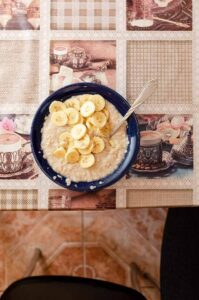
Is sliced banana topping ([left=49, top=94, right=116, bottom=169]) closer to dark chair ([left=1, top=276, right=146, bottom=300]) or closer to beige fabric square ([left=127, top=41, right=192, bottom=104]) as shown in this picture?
beige fabric square ([left=127, top=41, right=192, bottom=104])

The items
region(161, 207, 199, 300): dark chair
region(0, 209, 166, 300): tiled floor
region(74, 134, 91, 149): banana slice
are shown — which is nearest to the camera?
region(74, 134, 91, 149): banana slice

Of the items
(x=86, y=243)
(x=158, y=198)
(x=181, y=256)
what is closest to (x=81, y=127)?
(x=158, y=198)

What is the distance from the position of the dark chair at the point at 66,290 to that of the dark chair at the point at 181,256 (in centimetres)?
9

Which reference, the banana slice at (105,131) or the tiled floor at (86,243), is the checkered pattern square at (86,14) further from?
the tiled floor at (86,243)

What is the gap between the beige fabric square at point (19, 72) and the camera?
37.6 inches

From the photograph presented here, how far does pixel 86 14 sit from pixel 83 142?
1.09 ft

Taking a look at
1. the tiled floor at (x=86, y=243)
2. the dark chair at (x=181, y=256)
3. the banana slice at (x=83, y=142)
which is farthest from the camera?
the tiled floor at (x=86, y=243)

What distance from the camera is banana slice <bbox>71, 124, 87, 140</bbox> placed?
0.90 metres

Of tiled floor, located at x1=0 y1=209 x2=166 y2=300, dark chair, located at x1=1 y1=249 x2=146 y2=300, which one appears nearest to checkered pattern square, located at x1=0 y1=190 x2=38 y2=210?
dark chair, located at x1=1 y1=249 x2=146 y2=300

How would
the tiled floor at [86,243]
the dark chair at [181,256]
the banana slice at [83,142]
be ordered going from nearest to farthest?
the banana slice at [83,142] → the dark chair at [181,256] → the tiled floor at [86,243]

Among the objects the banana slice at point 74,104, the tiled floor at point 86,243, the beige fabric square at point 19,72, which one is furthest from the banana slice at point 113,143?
the tiled floor at point 86,243

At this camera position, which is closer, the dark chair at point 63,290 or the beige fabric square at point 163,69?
the beige fabric square at point 163,69

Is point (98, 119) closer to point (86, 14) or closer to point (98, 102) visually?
point (98, 102)

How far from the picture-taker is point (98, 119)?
91 cm
